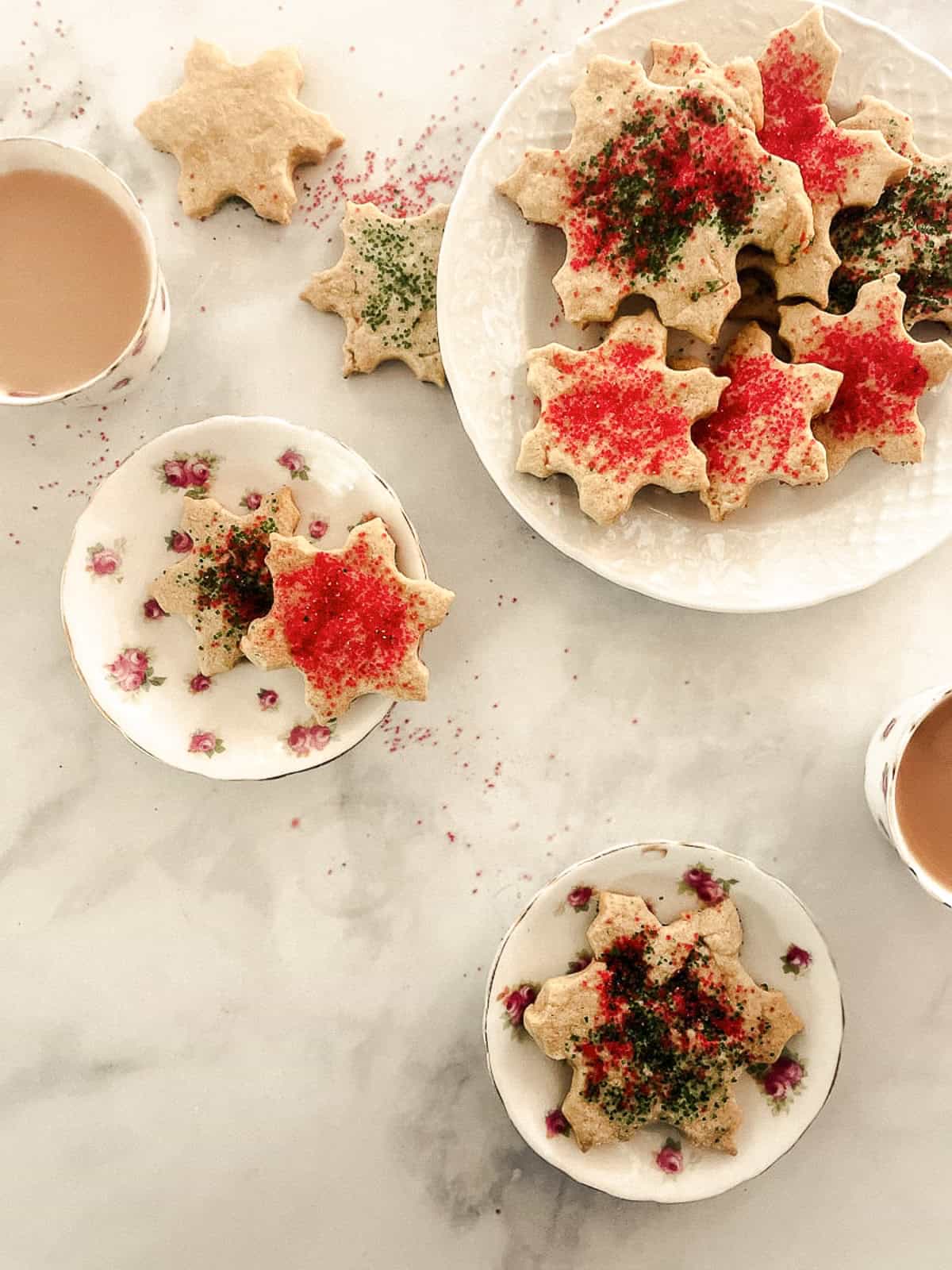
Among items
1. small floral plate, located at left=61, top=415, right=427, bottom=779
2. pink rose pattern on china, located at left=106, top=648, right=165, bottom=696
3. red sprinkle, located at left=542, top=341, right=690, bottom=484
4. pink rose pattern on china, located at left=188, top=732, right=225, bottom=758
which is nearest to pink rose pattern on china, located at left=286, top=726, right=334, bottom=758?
small floral plate, located at left=61, top=415, right=427, bottom=779

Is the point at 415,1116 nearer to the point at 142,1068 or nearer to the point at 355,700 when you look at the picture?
the point at 142,1068

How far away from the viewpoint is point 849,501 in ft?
5.33

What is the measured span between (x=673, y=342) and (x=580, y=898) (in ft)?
2.89

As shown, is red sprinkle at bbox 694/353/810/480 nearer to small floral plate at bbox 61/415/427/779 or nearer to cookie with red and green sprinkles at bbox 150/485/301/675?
small floral plate at bbox 61/415/427/779

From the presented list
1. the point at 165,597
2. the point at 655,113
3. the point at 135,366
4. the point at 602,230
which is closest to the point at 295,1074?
the point at 165,597

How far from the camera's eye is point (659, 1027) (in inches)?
63.2

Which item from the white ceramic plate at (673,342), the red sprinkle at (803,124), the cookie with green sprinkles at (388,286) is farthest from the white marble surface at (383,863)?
the red sprinkle at (803,124)

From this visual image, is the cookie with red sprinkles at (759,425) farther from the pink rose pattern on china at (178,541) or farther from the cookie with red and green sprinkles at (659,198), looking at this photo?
the pink rose pattern on china at (178,541)

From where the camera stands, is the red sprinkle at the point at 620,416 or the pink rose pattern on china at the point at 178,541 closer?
the red sprinkle at the point at 620,416

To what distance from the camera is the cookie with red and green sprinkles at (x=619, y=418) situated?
4.98ft

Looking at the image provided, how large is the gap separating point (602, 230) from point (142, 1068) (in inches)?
61.0

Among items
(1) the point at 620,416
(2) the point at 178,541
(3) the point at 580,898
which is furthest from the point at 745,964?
(2) the point at 178,541

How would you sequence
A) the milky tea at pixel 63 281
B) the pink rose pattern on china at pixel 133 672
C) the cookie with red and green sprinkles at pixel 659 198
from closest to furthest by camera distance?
the cookie with red and green sprinkles at pixel 659 198 → the milky tea at pixel 63 281 → the pink rose pattern on china at pixel 133 672

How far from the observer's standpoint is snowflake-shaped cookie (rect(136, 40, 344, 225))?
1.64 meters
